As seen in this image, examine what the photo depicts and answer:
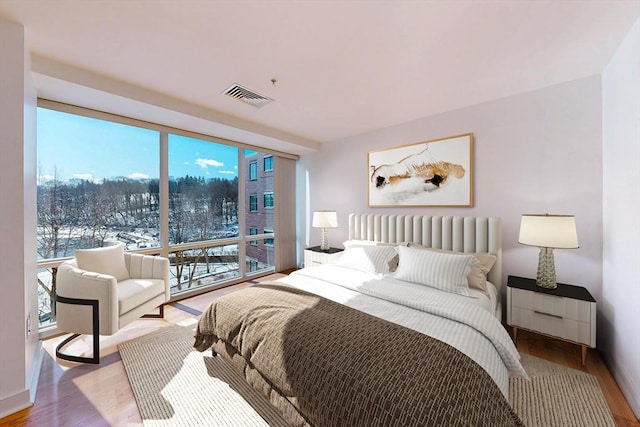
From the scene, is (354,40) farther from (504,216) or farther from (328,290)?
(504,216)

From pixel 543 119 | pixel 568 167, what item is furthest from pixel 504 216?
pixel 543 119

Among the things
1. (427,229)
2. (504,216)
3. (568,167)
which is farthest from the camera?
(427,229)

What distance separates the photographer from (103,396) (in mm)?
1726

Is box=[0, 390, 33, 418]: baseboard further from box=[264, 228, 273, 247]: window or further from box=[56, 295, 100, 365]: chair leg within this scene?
box=[264, 228, 273, 247]: window

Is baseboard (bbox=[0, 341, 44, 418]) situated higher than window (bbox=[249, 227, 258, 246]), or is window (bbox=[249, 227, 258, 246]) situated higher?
window (bbox=[249, 227, 258, 246])

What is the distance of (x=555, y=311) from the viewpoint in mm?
2074

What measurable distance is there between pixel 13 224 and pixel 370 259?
2794mm

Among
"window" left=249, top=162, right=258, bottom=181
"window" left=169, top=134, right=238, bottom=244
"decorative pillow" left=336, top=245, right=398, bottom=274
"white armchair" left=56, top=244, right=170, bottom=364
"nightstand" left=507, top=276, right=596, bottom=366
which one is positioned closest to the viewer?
"nightstand" left=507, top=276, right=596, bottom=366

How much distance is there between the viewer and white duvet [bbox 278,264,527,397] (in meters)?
1.37


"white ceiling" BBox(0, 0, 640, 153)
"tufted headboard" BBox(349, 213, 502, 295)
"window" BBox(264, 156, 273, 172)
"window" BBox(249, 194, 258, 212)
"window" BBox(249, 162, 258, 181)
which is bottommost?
"tufted headboard" BBox(349, 213, 502, 295)

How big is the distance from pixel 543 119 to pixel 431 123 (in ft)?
3.55

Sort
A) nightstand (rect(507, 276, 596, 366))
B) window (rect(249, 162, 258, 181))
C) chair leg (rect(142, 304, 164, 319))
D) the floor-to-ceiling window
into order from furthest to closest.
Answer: window (rect(249, 162, 258, 181))
chair leg (rect(142, 304, 164, 319))
the floor-to-ceiling window
nightstand (rect(507, 276, 596, 366))

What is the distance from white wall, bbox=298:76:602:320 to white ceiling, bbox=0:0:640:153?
0.67 feet

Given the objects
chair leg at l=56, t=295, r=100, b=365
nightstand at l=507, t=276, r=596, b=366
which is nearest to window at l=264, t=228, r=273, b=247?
chair leg at l=56, t=295, r=100, b=365
